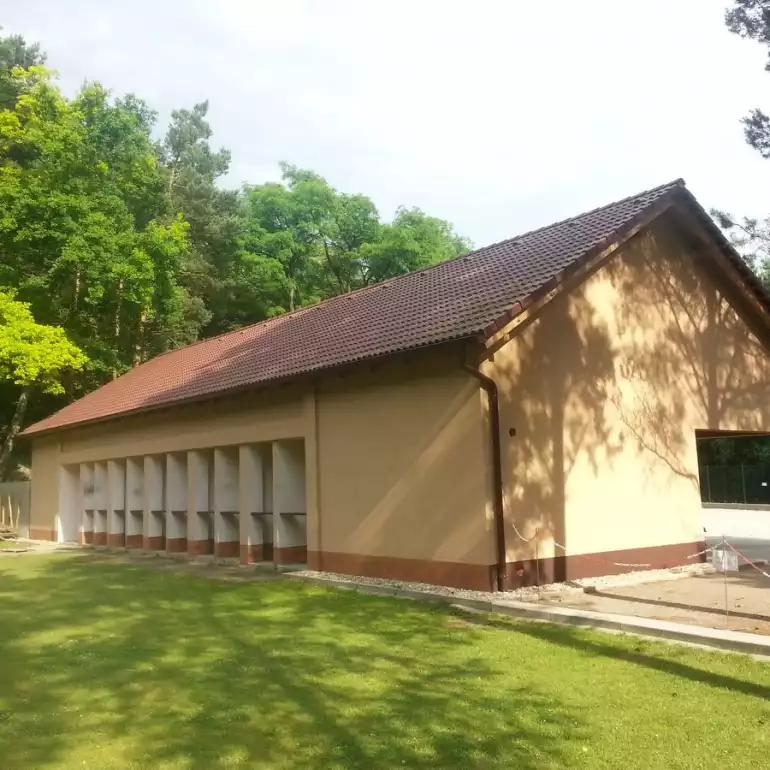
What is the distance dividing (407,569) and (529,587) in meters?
1.94

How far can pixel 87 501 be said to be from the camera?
2316cm

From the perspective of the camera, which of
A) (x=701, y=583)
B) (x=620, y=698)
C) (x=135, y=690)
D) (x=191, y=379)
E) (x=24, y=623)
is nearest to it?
(x=620, y=698)

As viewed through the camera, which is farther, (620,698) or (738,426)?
(738,426)

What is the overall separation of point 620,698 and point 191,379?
584 inches

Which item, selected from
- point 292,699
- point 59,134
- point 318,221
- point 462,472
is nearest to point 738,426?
point 462,472

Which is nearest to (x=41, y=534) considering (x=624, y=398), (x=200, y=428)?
(x=200, y=428)

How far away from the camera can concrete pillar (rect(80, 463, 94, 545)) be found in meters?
23.0

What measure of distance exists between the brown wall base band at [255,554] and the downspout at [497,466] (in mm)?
6566

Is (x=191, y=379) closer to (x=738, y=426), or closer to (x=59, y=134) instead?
(x=738, y=426)

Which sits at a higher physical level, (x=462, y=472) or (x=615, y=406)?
(x=615, y=406)

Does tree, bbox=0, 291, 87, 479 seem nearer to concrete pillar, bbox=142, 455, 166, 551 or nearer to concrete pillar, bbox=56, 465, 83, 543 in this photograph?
concrete pillar, bbox=56, 465, 83, 543

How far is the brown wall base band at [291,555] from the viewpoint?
1500cm

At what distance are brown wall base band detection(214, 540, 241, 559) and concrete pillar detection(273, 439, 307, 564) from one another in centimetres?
200

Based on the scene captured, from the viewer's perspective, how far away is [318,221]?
4741 cm
